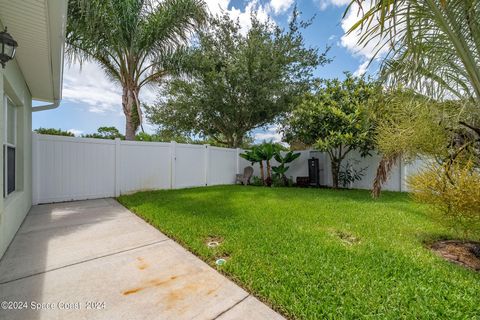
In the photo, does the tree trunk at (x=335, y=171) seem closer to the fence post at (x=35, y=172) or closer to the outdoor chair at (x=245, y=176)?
the outdoor chair at (x=245, y=176)

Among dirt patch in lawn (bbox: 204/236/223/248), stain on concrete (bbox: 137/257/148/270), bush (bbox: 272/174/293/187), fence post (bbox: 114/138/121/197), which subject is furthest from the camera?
bush (bbox: 272/174/293/187)

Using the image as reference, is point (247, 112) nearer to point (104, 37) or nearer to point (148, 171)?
point (148, 171)

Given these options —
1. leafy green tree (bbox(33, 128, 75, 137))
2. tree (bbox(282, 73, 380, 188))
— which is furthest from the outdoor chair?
leafy green tree (bbox(33, 128, 75, 137))

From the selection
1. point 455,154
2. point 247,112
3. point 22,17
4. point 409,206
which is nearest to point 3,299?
point 22,17

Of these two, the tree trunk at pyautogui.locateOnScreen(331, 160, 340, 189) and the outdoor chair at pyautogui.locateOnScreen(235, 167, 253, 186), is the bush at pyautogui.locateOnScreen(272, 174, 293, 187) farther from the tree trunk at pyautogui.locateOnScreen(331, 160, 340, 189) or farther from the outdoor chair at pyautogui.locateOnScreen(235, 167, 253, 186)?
the tree trunk at pyautogui.locateOnScreen(331, 160, 340, 189)

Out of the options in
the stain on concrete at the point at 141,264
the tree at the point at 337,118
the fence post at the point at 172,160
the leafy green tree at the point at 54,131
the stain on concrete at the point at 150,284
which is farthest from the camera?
the fence post at the point at 172,160

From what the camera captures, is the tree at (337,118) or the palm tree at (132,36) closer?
the palm tree at (132,36)

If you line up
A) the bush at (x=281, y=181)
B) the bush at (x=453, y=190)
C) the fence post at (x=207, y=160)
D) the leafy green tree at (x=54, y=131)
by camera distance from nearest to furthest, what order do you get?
the bush at (x=453, y=190), the leafy green tree at (x=54, y=131), the fence post at (x=207, y=160), the bush at (x=281, y=181)

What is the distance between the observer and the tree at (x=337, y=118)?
8.42m

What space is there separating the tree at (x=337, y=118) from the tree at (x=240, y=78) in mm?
2116

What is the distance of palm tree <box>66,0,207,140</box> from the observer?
652 centimetres

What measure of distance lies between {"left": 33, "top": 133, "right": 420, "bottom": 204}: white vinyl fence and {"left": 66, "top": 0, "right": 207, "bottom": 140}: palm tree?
1.18 m

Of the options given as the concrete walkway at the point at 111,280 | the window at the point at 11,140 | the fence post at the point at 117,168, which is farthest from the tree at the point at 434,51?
the fence post at the point at 117,168

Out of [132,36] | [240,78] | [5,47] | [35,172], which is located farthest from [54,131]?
[240,78]
